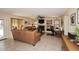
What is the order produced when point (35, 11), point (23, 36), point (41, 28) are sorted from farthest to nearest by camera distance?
1. point (23, 36)
2. point (41, 28)
3. point (35, 11)

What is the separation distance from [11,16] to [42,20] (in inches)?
33.4

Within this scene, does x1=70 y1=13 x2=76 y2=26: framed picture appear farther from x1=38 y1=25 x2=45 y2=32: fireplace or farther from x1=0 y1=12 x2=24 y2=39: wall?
x1=0 y1=12 x2=24 y2=39: wall

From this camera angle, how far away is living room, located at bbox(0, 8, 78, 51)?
107 inches

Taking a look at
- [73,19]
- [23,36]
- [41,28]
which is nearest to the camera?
[73,19]

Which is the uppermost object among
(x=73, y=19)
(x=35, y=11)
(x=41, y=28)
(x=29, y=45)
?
(x=35, y=11)

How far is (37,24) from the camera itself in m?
2.92

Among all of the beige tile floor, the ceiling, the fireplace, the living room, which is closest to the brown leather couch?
the living room

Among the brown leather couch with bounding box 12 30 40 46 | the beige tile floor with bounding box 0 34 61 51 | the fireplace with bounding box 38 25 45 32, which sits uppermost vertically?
the fireplace with bounding box 38 25 45 32

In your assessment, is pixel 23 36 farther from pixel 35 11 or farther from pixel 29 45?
pixel 35 11

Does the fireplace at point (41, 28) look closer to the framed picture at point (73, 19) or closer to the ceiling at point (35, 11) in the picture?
the ceiling at point (35, 11)

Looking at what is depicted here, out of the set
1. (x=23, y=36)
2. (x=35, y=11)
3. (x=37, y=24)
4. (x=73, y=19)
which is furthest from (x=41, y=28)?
(x=73, y=19)
